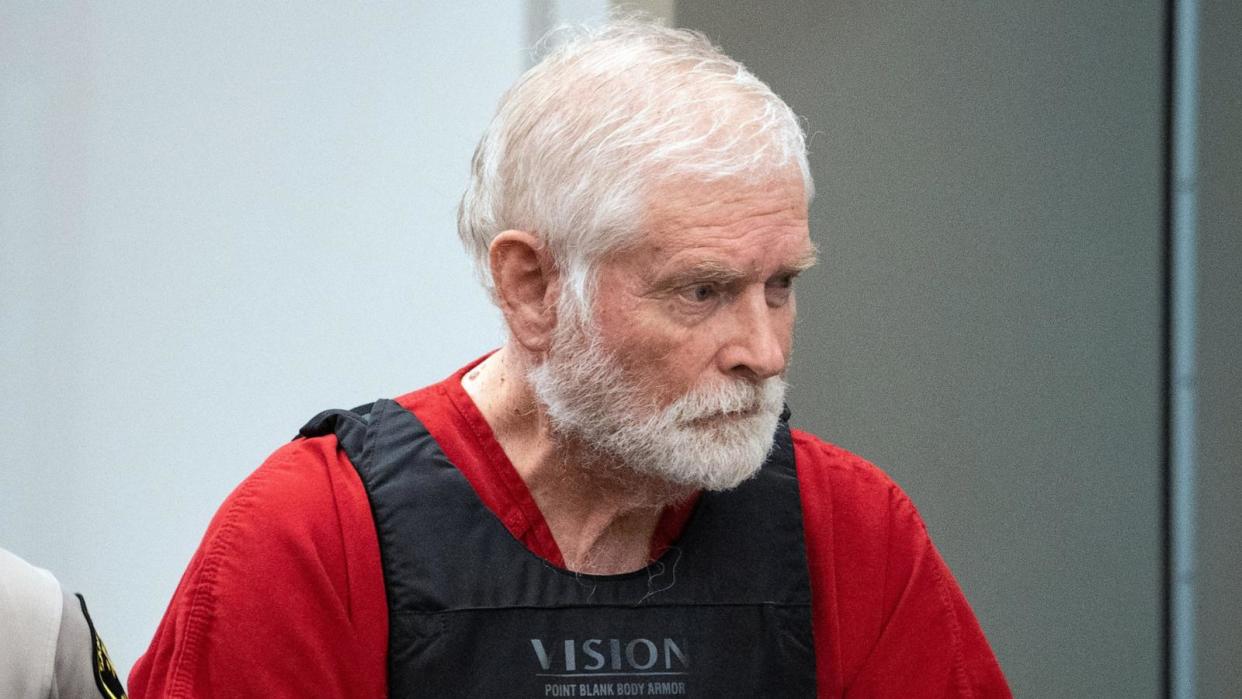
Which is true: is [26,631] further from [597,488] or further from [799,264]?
[799,264]

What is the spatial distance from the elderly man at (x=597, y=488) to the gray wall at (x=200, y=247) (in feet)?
2.32

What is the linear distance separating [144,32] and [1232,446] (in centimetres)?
219

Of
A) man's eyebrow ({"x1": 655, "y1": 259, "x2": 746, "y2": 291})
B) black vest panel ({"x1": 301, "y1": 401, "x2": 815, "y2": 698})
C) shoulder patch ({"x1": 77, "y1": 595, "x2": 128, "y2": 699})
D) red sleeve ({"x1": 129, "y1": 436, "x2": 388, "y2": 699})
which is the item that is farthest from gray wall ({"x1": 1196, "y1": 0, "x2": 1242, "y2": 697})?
shoulder patch ({"x1": 77, "y1": 595, "x2": 128, "y2": 699})

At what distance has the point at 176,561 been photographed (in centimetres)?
250

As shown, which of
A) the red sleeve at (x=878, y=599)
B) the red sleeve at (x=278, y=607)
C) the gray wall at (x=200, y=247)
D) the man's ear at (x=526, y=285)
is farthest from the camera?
the gray wall at (x=200, y=247)

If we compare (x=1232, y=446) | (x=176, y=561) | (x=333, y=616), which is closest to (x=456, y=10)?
(x=176, y=561)

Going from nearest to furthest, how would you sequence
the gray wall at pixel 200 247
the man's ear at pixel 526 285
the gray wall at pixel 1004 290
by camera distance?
the man's ear at pixel 526 285, the gray wall at pixel 200 247, the gray wall at pixel 1004 290

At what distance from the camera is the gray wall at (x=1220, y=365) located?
310 cm

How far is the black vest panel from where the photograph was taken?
1668mm

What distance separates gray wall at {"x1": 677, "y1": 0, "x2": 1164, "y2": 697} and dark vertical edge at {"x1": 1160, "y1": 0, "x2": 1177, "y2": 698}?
2 centimetres

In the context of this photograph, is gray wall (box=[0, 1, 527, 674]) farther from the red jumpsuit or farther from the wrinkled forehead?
the wrinkled forehead

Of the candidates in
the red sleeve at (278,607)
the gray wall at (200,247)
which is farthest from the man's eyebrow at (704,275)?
the gray wall at (200,247)

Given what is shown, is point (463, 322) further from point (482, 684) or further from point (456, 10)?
point (482, 684)

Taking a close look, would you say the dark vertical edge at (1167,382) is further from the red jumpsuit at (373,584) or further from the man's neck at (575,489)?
Answer: the man's neck at (575,489)
